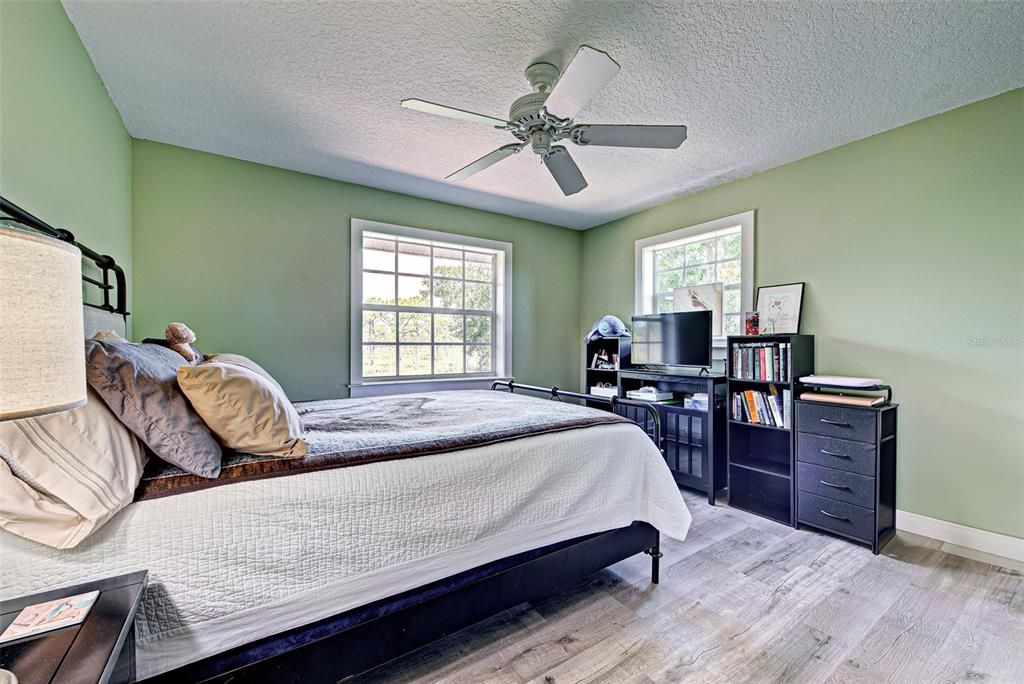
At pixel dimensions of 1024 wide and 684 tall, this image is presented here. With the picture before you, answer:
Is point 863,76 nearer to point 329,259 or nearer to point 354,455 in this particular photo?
point 354,455

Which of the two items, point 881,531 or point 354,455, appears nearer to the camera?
point 354,455

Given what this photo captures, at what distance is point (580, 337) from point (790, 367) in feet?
8.06

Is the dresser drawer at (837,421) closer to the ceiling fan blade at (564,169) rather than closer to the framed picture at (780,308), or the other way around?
the framed picture at (780,308)

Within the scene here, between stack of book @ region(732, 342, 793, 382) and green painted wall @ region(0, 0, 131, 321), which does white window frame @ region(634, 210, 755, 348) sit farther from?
green painted wall @ region(0, 0, 131, 321)

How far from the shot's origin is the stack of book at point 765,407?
288cm

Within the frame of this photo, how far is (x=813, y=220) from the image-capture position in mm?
3057

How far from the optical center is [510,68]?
81.3 inches

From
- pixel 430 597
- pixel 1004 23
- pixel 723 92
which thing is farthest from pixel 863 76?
pixel 430 597

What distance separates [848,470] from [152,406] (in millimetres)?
3299

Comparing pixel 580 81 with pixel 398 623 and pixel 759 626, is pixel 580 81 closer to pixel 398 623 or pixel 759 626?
pixel 398 623

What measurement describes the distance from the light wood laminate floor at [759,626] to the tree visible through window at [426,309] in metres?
2.47

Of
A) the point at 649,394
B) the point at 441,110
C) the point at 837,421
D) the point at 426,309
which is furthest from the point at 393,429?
the point at 837,421

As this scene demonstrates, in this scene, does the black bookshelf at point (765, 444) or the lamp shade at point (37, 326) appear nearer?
the lamp shade at point (37, 326)

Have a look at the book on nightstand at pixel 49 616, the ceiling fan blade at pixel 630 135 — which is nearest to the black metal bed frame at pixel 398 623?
the book on nightstand at pixel 49 616
